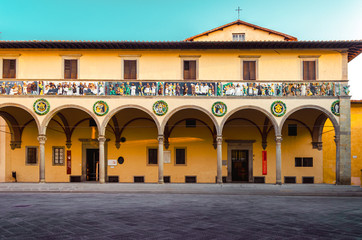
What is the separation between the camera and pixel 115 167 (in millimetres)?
18922

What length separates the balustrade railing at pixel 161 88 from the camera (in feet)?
53.0

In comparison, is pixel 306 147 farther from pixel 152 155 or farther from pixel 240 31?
pixel 152 155

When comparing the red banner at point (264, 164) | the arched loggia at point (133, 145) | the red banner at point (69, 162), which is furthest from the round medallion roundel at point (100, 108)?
the red banner at point (264, 164)

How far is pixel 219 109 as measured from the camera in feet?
53.0

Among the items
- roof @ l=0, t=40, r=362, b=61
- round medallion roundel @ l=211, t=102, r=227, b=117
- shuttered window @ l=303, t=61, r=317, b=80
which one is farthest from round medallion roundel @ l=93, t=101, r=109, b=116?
shuttered window @ l=303, t=61, r=317, b=80

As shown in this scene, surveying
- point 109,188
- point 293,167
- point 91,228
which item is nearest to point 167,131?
point 109,188

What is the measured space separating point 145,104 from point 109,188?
4.69m

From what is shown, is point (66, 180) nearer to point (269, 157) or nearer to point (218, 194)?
point (218, 194)

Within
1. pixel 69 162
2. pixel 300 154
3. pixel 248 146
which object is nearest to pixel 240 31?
pixel 248 146

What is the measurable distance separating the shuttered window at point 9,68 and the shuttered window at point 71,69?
278cm

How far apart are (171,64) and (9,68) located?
8.80 m

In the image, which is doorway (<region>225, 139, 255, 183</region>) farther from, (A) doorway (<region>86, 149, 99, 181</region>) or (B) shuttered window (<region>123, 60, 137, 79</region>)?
(A) doorway (<region>86, 149, 99, 181</region>)

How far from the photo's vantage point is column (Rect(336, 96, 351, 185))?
15.7 meters

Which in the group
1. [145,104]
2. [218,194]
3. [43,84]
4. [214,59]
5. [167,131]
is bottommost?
[218,194]
